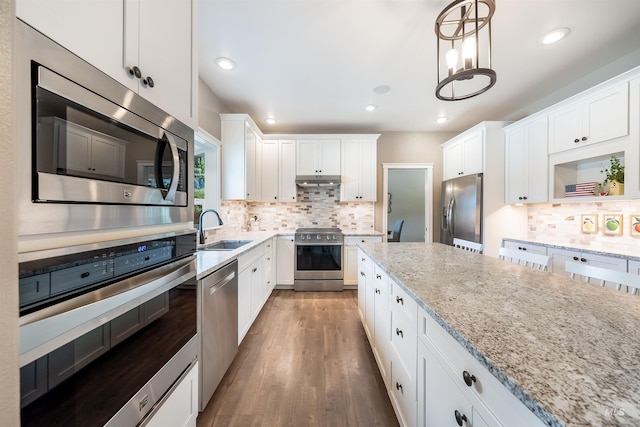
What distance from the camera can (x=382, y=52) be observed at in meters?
2.15

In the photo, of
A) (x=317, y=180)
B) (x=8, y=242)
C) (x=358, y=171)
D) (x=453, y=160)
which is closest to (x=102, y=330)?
(x=8, y=242)

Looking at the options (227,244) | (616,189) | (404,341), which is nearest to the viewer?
(404,341)

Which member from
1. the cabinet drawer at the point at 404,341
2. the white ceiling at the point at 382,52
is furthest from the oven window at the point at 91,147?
the white ceiling at the point at 382,52

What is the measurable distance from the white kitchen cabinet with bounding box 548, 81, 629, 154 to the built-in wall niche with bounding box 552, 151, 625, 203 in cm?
21

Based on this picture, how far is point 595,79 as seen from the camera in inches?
97.9

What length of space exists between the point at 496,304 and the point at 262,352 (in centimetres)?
189

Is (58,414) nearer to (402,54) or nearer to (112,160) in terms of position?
(112,160)

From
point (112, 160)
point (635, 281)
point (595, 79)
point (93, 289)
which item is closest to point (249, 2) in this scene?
point (112, 160)

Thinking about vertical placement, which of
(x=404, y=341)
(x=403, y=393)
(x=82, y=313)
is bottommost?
(x=403, y=393)

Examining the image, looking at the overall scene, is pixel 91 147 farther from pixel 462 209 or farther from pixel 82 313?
pixel 462 209

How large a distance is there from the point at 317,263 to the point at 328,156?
1768 mm

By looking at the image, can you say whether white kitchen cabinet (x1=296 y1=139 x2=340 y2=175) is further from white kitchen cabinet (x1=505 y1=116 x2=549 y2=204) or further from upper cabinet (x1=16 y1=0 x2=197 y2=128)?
upper cabinet (x1=16 y1=0 x2=197 y2=128)

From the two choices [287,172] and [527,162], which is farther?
[287,172]

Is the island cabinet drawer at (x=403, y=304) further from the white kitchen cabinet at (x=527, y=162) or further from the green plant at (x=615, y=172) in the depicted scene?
the white kitchen cabinet at (x=527, y=162)
